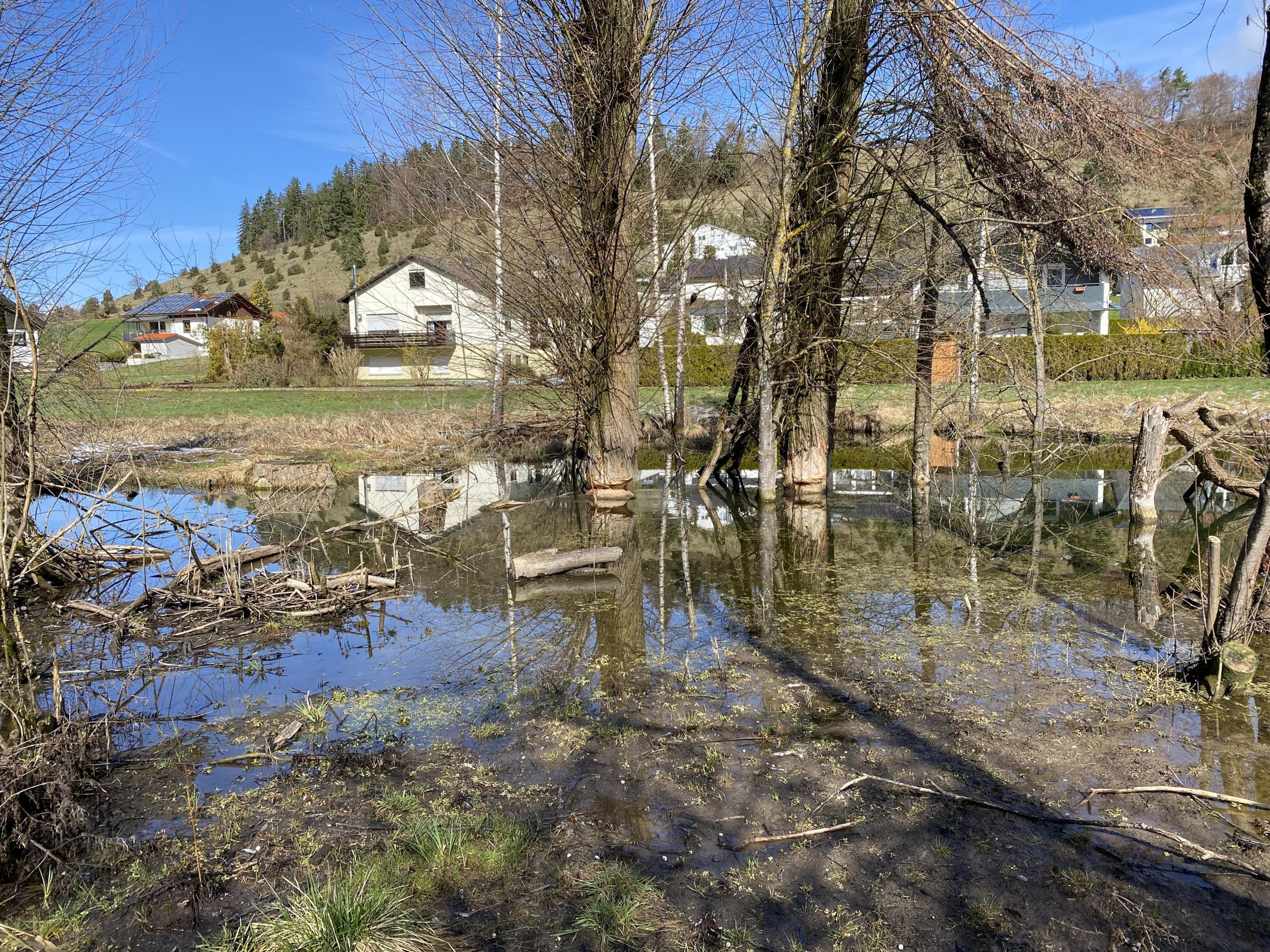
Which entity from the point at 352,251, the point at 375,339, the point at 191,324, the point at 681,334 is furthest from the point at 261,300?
the point at 681,334

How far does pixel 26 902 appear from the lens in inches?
143

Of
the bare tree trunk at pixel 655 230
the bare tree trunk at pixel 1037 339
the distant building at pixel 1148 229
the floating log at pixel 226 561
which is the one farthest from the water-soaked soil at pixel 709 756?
the bare tree trunk at pixel 655 230

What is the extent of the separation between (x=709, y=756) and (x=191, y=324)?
217 ft

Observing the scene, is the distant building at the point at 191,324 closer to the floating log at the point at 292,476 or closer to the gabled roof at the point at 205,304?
the gabled roof at the point at 205,304

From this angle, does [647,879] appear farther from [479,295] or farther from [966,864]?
[479,295]

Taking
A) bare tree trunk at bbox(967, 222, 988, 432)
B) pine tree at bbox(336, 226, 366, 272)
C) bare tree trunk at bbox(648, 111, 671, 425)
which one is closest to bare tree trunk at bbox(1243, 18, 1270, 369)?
bare tree trunk at bbox(967, 222, 988, 432)

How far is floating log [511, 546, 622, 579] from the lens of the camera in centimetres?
894

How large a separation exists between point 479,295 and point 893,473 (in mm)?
9097

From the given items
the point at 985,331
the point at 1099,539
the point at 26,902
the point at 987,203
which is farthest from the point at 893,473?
the point at 26,902

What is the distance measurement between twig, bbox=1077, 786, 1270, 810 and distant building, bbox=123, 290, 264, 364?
140ft

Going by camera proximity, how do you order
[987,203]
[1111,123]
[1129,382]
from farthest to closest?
[1129,382]
[987,203]
[1111,123]

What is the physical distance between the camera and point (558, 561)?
909 cm

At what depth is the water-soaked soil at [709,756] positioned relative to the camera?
3.44m

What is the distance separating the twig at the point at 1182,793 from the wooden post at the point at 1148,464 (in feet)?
23.1
